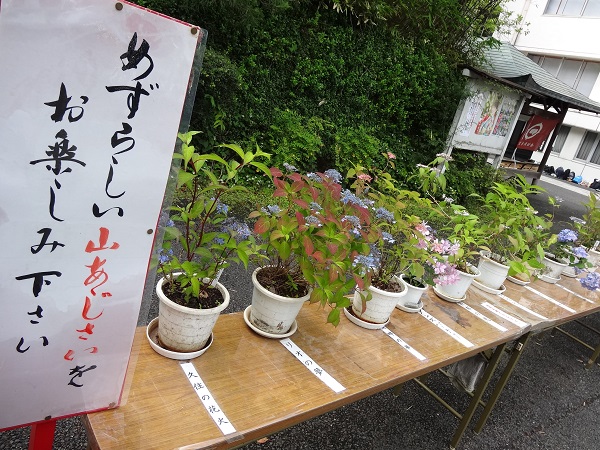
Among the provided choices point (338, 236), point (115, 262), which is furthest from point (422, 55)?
point (115, 262)

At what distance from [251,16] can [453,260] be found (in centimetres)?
433

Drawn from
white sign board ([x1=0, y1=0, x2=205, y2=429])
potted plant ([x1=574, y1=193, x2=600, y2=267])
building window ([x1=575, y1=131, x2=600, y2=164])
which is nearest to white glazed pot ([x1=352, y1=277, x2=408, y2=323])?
white sign board ([x1=0, y1=0, x2=205, y2=429])

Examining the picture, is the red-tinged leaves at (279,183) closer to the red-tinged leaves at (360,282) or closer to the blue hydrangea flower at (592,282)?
the red-tinged leaves at (360,282)

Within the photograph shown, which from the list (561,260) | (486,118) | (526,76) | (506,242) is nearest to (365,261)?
(506,242)

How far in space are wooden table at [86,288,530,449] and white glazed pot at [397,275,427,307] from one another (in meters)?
0.06

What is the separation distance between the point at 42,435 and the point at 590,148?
23.4 m

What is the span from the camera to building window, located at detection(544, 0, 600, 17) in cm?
1712

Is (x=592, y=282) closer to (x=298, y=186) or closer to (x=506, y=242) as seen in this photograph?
(x=506, y=242)

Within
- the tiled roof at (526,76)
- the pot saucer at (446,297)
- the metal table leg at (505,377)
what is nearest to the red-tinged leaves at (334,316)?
the pot saucer at (446,297)

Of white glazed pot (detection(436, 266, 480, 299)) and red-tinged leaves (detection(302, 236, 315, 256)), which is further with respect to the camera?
white glazed pot (detection(436, 266, 480, 299))

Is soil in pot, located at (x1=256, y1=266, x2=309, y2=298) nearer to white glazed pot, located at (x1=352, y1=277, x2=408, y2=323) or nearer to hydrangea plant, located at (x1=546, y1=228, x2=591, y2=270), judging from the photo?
white glazed pot, located at (x1=352, y1=277, x2=408, y2=323)

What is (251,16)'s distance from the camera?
16.8 feet

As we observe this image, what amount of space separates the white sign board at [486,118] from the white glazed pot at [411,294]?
6.20 m

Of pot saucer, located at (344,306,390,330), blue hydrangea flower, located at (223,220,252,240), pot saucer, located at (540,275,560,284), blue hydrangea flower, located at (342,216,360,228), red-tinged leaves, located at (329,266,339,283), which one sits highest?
blue hydrangea flower, located at (342,216,360,228)
